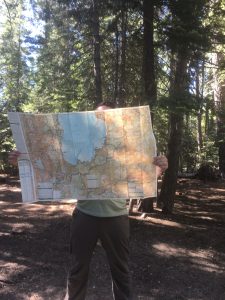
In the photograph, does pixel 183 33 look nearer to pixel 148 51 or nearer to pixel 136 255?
pixel 148 51

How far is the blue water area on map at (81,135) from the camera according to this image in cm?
320

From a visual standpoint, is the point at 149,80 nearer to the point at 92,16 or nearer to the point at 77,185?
the point at 92,16

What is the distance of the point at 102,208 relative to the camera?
10.9 ft

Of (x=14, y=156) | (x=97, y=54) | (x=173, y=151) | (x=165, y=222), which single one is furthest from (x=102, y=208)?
(x=97, y=54)

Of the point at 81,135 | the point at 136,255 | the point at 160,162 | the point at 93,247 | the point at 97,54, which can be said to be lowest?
the point at 136,255

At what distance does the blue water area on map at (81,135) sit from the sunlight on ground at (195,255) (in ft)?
11.5

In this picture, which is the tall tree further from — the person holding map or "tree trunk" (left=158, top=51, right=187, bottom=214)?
the person holding map

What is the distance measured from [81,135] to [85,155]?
16 cm

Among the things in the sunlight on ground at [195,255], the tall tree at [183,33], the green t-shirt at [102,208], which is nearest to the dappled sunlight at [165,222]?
the tall tree at [183,33]

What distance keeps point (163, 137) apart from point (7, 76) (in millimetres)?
22849

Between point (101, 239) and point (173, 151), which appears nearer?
point (101, 239)

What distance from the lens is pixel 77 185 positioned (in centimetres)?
328

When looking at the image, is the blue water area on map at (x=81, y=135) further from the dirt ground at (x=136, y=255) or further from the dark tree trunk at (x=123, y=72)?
the dark tree trunk at (x=123, y=72)

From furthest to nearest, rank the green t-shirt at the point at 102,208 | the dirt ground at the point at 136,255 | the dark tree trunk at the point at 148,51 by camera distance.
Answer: the dark tree trunk at the point at 148,51 < the dirt ground at the point at 136,255 < the green t-shirt at the point at 102,208
